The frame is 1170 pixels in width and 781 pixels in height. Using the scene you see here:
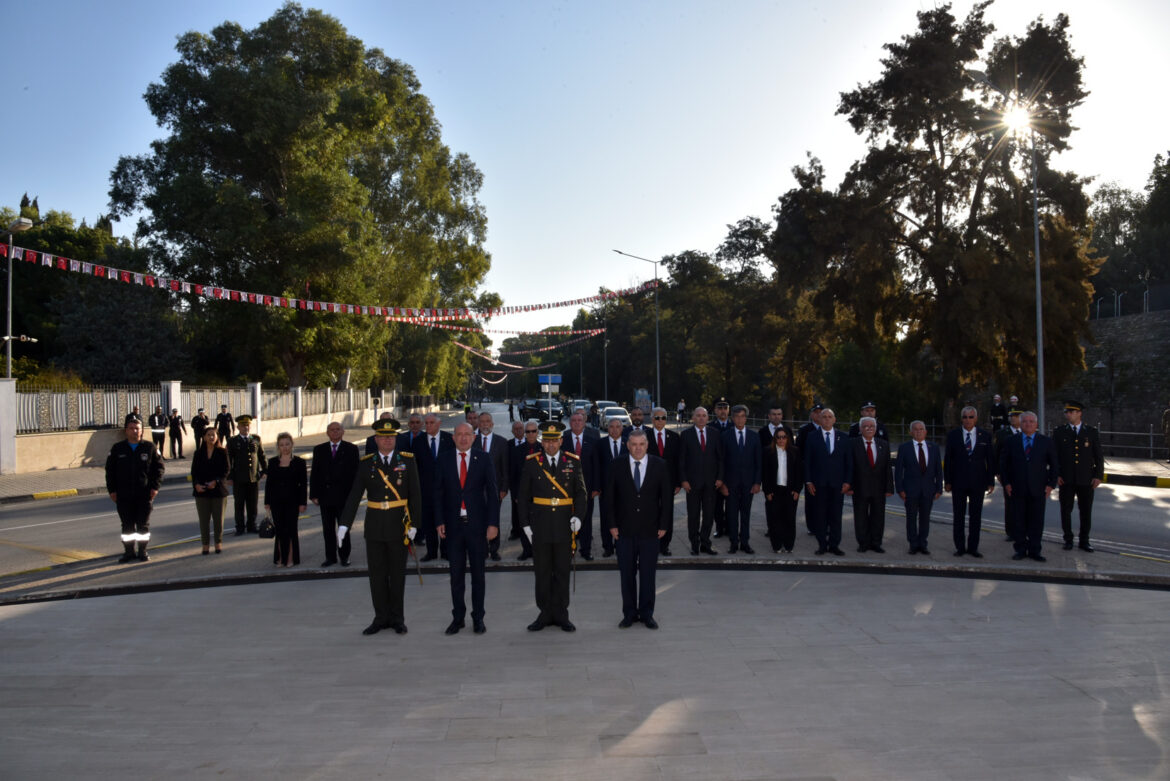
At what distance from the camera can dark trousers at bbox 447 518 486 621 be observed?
770 cm

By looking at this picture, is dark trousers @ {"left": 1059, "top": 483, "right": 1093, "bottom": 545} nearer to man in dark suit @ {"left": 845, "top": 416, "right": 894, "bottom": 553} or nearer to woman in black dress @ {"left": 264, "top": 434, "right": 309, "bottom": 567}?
man in dark suit @ {"left": 845, "top": 416, "right": 894, "bottom": 553}

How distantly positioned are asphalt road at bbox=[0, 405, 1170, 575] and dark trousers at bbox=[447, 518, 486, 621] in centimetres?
391

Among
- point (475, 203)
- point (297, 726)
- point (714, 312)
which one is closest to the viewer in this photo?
point (297, 726)

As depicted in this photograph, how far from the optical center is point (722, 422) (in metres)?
12.3

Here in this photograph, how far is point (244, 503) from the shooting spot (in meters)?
13.3

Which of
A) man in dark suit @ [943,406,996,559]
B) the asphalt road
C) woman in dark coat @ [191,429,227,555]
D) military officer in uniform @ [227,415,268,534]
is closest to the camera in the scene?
man in dark suit @ [943,406,996,559]

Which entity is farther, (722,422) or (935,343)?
(935,343)

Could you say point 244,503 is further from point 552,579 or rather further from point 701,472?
point 552,579

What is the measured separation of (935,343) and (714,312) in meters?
27.9

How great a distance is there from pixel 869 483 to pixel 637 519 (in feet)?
15.0

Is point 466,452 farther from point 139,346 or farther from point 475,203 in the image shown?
point 475,203

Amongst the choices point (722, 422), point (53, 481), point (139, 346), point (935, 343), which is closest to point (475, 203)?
point (139, 346)

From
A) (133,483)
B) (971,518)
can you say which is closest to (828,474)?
(971,518)

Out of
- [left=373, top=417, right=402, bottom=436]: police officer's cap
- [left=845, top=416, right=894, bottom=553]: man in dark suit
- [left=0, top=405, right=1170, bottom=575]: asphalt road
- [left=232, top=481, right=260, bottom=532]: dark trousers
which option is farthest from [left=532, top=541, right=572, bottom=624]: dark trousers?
[left=232, top=481, right=260, bottom=532]: dark trousers
